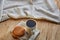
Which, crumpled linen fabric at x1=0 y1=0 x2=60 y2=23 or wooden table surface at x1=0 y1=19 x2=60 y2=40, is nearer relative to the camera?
wooden table surface at x1=0 y1=19 x2=60 y2=40

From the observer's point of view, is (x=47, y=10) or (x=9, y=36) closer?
(x=9, y=36)

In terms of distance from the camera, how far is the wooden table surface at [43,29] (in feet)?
3.66

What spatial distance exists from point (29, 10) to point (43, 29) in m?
0.24

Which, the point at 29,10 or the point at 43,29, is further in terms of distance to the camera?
the point at 29,10

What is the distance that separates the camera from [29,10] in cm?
131

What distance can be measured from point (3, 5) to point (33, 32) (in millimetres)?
419

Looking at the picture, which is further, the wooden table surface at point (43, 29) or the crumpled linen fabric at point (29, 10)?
the crumpled linen fabric at point (29, 10)

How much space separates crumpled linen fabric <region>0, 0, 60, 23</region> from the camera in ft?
4.10

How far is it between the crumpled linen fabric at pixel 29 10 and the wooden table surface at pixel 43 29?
43mm

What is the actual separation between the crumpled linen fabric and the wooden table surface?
43mm

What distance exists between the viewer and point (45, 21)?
Answer: 1.25 m

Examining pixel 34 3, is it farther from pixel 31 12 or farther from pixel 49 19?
pixel 49 19

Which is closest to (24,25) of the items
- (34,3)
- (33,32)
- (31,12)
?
(33,32)

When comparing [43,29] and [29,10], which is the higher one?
[29,10]
